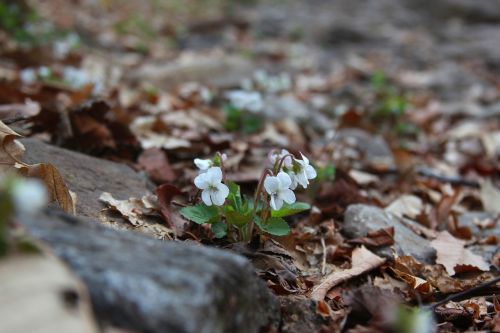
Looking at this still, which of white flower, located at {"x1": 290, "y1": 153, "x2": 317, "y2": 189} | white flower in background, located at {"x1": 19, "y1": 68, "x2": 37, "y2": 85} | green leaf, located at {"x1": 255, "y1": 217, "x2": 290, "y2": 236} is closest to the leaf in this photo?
A: green leaf, located at {"x1": 255, "y1": 217, "x2": 290, "y2": 236}

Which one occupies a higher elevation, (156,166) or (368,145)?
(156,166)

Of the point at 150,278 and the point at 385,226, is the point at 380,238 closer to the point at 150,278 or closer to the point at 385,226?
the point at 385,226

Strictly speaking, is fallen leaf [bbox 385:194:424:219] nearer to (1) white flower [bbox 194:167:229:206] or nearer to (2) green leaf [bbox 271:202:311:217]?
(2) green leaf [bbox 271:202:311:217]

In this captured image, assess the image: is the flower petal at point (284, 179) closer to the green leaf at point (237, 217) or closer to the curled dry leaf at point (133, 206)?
the green leaf at point (237, 217)

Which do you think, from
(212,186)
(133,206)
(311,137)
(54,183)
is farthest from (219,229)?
(311,137)

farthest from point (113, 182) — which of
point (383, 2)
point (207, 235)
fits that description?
point (383, 2)

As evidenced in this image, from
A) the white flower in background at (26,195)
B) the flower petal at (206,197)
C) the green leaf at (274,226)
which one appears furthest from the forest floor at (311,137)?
the white flower in background at (26,195)

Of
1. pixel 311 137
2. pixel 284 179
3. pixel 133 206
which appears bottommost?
pixel 311 137
